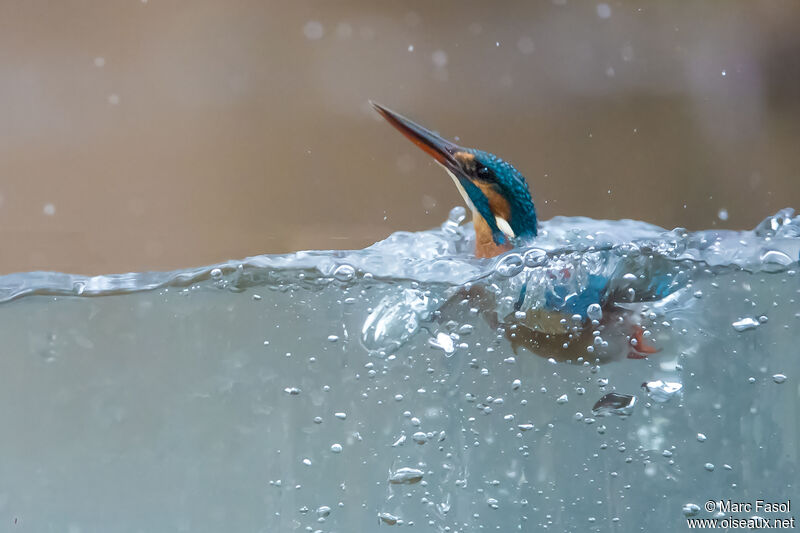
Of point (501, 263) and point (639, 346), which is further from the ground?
point (501, 263)

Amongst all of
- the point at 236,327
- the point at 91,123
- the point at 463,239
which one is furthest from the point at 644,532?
the point at 91,123

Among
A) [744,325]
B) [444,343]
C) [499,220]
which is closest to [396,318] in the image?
[444,343]

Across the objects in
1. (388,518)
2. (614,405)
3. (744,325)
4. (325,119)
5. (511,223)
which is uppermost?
(325,119)

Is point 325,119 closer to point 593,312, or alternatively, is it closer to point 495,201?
point 495,201

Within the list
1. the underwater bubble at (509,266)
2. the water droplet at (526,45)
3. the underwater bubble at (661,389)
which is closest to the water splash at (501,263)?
the underwater bubble at (509,266)

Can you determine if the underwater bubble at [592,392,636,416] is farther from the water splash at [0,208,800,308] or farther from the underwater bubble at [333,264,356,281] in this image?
the underwater bubble at [333,264,356,281]

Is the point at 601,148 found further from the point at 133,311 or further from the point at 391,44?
the point at 133,311

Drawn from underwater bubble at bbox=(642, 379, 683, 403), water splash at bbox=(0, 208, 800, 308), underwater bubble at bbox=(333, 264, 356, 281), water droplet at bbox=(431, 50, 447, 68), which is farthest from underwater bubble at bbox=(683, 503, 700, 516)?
water droplet at bbox=(431, 50, 447, 68)
